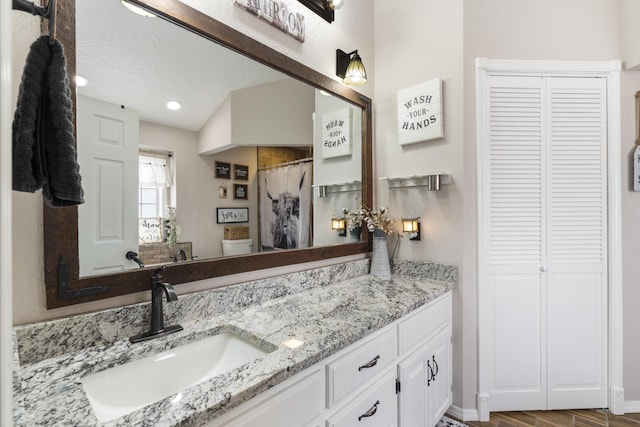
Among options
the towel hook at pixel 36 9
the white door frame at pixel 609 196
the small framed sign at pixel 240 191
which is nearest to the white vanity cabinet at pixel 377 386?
the white door frame at pixel 609 196

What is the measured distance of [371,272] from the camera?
2158 mm

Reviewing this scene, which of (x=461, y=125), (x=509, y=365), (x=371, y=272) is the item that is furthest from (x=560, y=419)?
(x=461, y=125)

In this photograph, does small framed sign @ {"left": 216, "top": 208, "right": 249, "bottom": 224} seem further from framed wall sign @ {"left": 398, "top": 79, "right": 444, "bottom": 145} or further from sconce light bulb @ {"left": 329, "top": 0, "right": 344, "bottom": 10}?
sconce light bulb @ {"left": 329, "top": 0, "right": 344, "bottom": 10}

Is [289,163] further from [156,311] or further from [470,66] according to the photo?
[470,66]

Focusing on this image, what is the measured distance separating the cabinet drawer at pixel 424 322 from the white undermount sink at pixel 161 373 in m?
0.71

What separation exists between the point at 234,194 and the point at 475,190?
1.48 meters

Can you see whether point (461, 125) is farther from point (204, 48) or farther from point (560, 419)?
point (560, 419)

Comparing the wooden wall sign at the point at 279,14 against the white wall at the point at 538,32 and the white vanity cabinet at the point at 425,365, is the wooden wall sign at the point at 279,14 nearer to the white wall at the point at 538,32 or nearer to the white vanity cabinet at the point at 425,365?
the white wall at the point at 538,32

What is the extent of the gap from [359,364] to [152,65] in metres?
1.42

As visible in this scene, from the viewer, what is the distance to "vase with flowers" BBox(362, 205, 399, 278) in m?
2.09

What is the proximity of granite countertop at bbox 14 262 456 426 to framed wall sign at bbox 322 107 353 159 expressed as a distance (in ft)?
2.86

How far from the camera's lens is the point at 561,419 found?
192 cm

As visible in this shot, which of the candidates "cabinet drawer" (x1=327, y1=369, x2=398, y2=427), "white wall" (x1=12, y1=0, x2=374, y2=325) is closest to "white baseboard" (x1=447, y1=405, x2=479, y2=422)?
"cabinet drawer" (x1=327, y1=369, x2=398, y2=427)

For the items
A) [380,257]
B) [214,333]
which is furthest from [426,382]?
[214,333]
